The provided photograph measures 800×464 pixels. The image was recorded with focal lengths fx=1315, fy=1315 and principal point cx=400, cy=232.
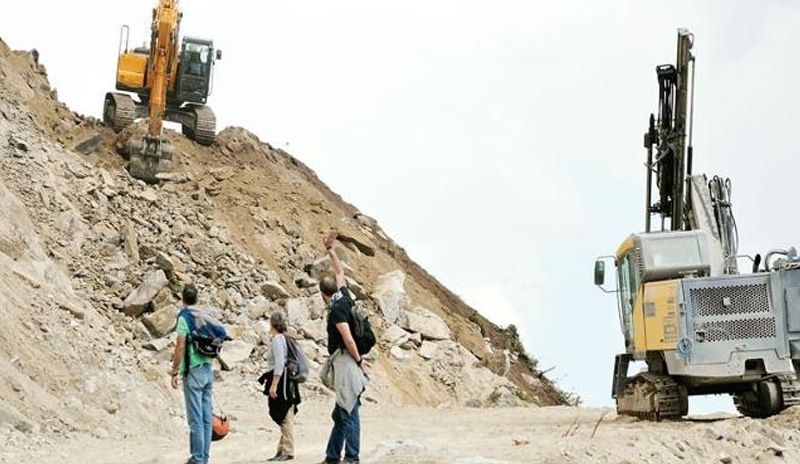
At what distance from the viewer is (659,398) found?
18.7 meters

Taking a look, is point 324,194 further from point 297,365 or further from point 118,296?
point 297,365

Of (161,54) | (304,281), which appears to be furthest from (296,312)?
(161,54)

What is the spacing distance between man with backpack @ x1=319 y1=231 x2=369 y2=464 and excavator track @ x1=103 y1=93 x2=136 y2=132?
23270mm

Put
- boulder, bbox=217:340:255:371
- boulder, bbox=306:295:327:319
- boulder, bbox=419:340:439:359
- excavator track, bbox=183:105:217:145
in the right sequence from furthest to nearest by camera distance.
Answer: excavator track, bbox=183:105:217:145
boulder, bbox=419:340:439:359
boulder, bbox=306:295:327:319
boulder, bbox=217:340:255:371

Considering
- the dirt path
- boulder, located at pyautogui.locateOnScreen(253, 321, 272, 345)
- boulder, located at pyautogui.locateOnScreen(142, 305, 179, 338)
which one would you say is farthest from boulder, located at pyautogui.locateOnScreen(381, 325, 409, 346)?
A: the dirt path

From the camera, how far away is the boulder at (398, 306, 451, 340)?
100.0ft

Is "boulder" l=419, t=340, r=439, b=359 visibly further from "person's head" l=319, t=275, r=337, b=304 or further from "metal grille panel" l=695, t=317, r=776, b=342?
"person's head" l=319, t=275, r=337, b=304

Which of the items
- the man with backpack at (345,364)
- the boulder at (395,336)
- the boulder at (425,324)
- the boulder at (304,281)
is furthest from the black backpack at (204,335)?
the boulder at (425,324)

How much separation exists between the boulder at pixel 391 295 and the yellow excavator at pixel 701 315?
35.0 feet

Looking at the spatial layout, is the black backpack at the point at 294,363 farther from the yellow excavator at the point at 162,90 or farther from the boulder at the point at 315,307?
the yellow excavator at the point at 162,90

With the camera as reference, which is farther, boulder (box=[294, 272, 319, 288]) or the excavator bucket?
the excavator bucket

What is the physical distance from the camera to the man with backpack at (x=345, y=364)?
11.4 metres

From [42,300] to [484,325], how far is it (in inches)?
704

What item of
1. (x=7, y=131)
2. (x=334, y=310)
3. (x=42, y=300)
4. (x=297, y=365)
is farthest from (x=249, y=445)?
(x=7, y=131)
